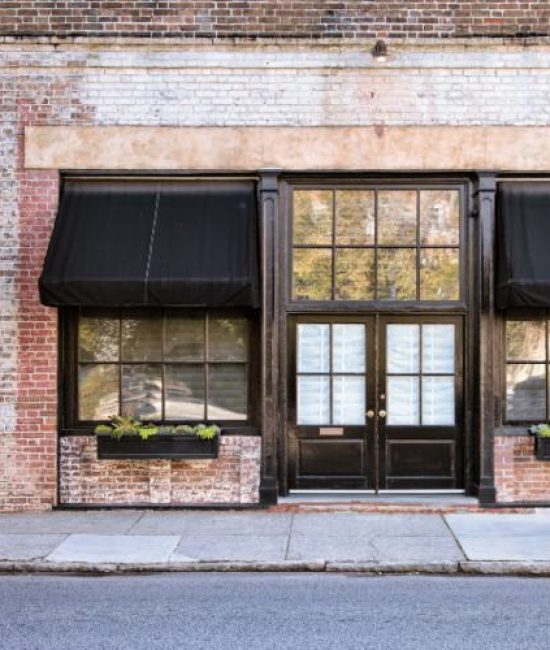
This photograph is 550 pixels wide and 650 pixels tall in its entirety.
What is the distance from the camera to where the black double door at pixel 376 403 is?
9898 millimetres

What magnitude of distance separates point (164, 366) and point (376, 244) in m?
3.11

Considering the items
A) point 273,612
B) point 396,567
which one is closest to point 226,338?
point 396,567

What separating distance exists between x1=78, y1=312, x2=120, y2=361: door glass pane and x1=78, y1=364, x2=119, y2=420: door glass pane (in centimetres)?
14

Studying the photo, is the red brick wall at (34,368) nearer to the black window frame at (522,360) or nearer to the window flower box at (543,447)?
the black window frame at (522,360)

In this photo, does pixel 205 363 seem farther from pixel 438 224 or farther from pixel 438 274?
pixel 438 224

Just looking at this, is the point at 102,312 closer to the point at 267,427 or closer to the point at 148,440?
the point at 148,440

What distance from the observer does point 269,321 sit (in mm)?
9711

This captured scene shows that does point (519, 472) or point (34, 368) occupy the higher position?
point (34, 368)

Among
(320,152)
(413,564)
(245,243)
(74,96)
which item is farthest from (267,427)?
(74,96)

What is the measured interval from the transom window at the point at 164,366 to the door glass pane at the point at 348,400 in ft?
3.77

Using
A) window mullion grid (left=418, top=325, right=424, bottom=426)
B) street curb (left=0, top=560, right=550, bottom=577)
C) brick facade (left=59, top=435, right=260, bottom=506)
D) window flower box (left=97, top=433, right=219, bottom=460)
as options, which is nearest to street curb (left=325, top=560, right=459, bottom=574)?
street curb (left=0, top=560, right=550, bottom=577)

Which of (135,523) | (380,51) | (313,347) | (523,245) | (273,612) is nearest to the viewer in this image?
(273,612)

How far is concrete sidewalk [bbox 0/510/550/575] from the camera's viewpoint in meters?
7.39

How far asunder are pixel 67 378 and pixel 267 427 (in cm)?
262
